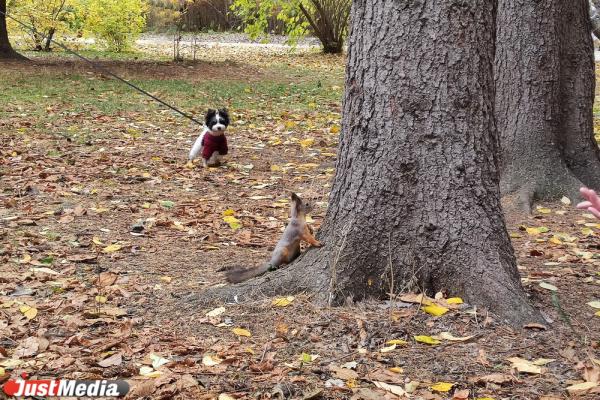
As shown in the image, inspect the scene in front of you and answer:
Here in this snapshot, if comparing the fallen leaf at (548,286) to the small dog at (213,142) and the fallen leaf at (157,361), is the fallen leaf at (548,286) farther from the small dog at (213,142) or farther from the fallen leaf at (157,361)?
the small dog at (213,142)

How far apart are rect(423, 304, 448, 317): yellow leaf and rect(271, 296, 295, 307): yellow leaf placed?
65 cm

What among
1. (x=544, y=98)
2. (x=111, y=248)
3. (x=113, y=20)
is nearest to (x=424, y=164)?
(x=111, y=248)

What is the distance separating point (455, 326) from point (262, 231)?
2238 mm

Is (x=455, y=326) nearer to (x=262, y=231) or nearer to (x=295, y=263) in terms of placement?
(x=295, y=263)

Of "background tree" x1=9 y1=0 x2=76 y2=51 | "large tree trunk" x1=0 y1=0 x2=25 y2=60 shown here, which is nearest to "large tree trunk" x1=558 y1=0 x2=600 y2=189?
"background tree" x1=9 y1=0 x2=76 y2=51

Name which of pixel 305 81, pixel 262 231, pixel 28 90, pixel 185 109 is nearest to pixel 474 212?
pixel 262 231

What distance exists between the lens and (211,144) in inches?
283

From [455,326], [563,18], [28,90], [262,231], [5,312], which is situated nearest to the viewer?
[455,326]

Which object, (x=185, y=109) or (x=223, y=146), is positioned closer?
(x=223, y=146)

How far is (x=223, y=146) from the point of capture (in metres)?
7.29

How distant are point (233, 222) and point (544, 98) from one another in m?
2.69

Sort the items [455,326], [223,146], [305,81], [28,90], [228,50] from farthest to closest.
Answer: [228,50]
[305,81]
[28,90]
[223,146]
[455,326]

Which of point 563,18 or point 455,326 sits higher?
point 563,18

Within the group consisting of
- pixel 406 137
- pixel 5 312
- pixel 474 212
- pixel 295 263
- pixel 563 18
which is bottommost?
pixel 5 312
